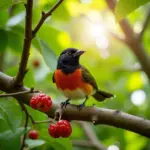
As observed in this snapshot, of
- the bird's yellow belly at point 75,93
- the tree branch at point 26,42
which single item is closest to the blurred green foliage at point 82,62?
the tree branch at point 26,42

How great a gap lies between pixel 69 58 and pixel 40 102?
1566mm

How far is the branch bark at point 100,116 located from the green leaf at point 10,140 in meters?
0.16

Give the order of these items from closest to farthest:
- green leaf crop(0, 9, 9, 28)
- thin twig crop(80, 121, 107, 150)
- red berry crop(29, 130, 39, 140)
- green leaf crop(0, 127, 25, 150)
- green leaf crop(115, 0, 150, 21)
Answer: green leaf crop(115, 0, 150, 21) → green leaf crop(0, 127, 25, 150) → red berry crop(29, 130, 39, 140) → green leaf crop(0, 9, 9, 28) → thin twig crop(80, 121, 107, 150)

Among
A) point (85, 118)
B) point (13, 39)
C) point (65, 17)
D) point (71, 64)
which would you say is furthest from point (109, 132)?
point (85, 118)

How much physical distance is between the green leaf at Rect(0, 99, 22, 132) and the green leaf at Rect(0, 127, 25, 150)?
18cm

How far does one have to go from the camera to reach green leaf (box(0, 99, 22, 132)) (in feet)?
5.86

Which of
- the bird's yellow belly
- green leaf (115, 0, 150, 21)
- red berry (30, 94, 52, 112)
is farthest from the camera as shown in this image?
the bird's yellow belly

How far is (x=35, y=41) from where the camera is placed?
2.34m

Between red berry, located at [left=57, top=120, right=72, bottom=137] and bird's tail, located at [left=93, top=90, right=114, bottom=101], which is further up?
red berry, located at [left=57, top=120, right=72, bottom=137]

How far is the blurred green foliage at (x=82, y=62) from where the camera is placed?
198cm

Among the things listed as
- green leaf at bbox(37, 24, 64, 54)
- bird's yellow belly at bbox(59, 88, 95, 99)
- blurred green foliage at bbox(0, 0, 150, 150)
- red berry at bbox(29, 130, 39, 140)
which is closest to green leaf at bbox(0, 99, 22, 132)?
blurred green foliage at bbox(0, 0, 150, 150)

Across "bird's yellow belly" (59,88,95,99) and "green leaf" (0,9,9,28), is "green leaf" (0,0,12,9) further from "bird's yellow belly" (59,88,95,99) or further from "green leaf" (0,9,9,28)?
"bird's yellow belly" (59,88,95,99)

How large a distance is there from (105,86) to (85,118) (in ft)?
7.34

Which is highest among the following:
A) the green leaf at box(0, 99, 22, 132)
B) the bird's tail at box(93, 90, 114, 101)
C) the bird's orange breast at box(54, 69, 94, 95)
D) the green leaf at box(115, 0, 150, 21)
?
the green leaf at box(115, 0, 150, 21)
